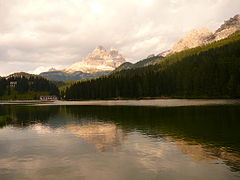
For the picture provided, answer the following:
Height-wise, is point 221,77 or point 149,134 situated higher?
point 221,77

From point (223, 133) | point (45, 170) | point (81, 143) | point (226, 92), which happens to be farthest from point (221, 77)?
point (45, 170)

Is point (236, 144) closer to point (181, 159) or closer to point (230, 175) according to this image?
point (181, 159)

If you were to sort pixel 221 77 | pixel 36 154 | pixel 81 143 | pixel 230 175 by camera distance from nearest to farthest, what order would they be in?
pixel 230 175 → pixel 36 154 → pixel 81 143 → pixel 221 77

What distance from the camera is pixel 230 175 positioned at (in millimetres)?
22109

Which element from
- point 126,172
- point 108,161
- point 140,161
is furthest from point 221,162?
point 108,161

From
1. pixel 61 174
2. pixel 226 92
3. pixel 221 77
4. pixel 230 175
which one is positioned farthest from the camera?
pixel 221 77

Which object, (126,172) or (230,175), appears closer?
(230,175)

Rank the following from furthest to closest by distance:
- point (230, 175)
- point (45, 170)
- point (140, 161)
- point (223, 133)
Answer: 1. point (223, 133)
2. point (140, 161)
3. point (45, 170)
4. point (230, 175)

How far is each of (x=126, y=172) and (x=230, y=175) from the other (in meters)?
9.35

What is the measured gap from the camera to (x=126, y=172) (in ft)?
79.0

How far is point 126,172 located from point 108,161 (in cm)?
431

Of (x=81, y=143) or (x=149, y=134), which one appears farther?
(x=149, y=134)

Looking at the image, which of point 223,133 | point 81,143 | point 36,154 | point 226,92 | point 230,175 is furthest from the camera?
point 226,92

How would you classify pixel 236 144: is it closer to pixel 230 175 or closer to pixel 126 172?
pixel 230 175
